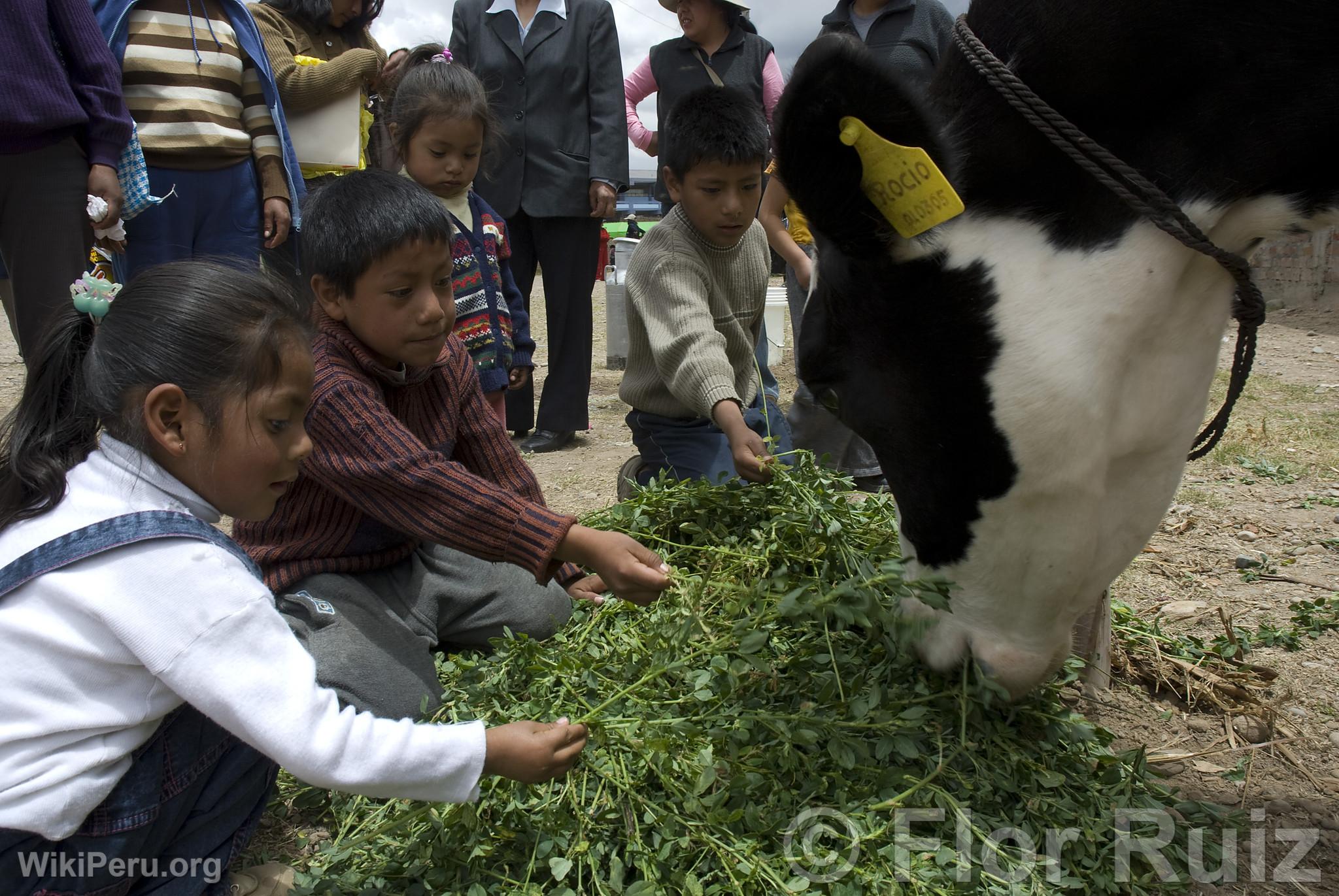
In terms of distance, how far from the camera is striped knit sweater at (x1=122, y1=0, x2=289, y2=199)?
11.3 feet

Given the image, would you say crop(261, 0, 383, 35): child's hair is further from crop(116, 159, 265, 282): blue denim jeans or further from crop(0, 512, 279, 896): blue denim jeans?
crop(0, 512, 279, 896): blue denim jeans

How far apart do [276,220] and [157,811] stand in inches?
103

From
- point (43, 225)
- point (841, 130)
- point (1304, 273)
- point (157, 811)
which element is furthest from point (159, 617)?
point (1304, 273)

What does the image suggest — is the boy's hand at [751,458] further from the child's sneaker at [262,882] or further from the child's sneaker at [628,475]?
the child's sneaker at [262,882]

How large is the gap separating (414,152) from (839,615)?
8.13 feet

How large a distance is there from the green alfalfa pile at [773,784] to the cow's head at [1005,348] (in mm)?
158

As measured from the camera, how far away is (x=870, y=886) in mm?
1584

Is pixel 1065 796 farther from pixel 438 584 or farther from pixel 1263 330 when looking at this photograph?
pixel 1263 330

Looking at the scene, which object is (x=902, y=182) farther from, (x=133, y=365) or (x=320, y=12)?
(x=320, y=12)

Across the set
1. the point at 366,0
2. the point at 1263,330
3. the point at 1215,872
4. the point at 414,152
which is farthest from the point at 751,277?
the point at 1263,330

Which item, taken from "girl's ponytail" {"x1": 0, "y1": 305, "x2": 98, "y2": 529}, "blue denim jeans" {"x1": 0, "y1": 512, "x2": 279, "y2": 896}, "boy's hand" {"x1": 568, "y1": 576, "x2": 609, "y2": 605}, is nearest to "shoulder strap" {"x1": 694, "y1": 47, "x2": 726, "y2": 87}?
"boy's hand" {"x1": 568, "y1": 576, "x2": 609, "y2": 605}

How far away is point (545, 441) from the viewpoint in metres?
5.15

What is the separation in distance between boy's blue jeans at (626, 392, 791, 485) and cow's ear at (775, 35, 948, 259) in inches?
64.7

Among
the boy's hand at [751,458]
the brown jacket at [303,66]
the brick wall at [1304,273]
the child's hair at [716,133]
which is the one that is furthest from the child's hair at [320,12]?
the brick wall at [1304,273]
